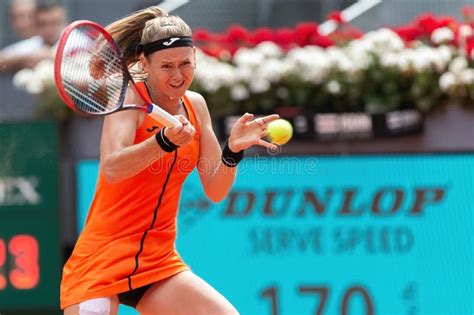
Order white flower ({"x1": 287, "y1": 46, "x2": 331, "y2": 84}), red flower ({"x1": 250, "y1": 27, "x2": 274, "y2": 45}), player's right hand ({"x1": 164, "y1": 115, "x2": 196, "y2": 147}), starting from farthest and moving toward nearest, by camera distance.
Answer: red flower ({"x1": 250, "y1": 27, "x2": 274, "y2": 45})
white flower ({"x1": 287, "y1": 46, "x2": 331, "y2": 84})
player's right hand ({"x1": 164, "y1": 115, "x2": 196, "y2": 147})

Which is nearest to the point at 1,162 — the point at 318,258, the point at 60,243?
the point at 60,243

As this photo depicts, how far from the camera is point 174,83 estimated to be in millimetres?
3822

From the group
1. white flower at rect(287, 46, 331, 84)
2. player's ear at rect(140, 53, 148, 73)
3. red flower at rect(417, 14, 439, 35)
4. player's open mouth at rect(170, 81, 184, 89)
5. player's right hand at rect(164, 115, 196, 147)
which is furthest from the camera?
red flower at rect(417, 14, 439, 35)

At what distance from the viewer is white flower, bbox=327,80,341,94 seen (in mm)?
6379

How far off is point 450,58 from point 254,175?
1.39 m

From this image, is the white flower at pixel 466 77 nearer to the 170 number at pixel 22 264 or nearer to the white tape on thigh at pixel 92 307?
the 170 number at pixel 22 264

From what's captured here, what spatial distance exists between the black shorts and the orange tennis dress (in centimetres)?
9

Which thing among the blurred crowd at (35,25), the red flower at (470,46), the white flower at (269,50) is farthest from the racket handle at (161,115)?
the blurred crowd at (35,25)

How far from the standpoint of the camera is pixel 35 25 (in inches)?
284

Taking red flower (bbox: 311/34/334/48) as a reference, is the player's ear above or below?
below

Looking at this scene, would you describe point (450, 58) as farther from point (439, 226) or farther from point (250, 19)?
point (250, 19)

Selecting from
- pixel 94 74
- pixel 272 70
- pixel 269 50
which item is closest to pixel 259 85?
pixel 272 70

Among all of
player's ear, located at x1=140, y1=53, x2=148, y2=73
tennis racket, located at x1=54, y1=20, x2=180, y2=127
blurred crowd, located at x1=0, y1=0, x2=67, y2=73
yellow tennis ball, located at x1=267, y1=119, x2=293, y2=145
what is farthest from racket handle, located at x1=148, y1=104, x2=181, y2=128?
blurred crowd, located at x1=0, y1=0, x2=67, y2=73

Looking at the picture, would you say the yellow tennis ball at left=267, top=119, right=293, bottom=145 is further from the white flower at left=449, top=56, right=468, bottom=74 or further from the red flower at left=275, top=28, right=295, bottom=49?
the red flower at left=275, top=28, right=295, bottom=49
